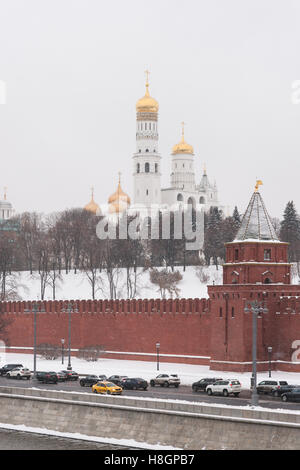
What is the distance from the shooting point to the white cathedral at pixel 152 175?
419ft

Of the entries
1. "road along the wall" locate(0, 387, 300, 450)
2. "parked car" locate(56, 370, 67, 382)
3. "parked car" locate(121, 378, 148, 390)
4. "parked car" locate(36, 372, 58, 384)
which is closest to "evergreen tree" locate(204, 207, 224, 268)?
"parked car" locate(56, 370, 67, 382)

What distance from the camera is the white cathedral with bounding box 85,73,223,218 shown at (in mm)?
127812

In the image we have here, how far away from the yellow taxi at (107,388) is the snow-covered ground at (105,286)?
3913 centimetres

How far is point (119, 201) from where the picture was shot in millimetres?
127438

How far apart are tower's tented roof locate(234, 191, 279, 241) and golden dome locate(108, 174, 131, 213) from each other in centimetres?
7316

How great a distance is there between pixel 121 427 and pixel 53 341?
27041 millimetres

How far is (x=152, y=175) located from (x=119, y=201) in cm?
705

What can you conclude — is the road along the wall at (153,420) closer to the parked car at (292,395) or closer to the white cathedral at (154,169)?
the parked car at (292,395)

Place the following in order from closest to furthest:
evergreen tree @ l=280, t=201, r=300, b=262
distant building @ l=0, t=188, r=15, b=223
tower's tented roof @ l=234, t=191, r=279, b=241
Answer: tower's tented roof @ l=234, t=191, r=279, b=241, evergreen tree @ l=280, t=201, r=300, b=262, distant building @ l=0, t=188, r=15, b=223

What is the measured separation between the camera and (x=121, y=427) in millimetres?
33750

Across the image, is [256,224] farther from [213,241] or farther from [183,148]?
[183,148]

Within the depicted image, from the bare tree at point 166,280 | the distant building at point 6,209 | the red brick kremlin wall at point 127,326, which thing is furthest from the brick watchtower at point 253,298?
the distant building at point 6,209

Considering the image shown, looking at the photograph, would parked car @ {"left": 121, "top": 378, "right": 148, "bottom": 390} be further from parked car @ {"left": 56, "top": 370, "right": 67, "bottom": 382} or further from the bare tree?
the bare tree
